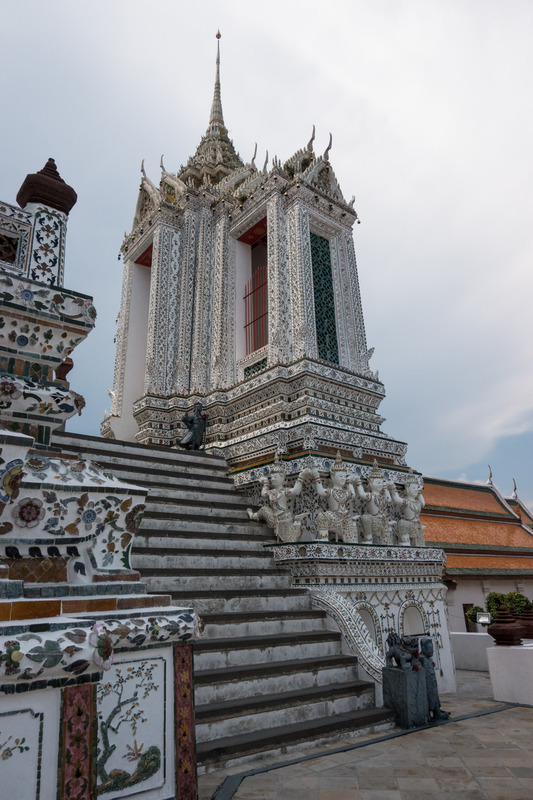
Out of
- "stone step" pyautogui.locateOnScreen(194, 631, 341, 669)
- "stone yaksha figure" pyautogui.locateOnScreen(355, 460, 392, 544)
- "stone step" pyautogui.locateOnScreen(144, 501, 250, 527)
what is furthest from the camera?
"stone yaksha figure" pyautogui.locateOnScreen(355, 460, 392, 544)

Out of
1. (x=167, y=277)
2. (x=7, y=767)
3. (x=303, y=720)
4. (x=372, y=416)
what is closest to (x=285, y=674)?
(x=303, y=720)

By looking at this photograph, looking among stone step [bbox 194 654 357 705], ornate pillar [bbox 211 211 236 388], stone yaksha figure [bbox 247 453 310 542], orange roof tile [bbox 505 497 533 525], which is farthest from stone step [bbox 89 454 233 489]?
orange roof tile [bbox 505 497 533 525]

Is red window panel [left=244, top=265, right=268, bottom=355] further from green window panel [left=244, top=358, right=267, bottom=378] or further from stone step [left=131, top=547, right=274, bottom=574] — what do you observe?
stone step [left=131, top=547, right=274, bottom=574]

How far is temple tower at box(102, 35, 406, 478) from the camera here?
8547 millimetres

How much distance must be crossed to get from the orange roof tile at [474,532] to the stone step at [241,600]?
717cm

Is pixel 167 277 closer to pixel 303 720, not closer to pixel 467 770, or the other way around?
pixel 303 720

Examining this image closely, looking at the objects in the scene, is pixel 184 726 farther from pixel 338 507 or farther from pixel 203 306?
pixel 203 306

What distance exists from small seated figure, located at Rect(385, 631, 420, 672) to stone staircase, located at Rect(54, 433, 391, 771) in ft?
0.97

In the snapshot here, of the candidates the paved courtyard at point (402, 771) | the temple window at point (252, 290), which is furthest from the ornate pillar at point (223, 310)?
the paved courtyard at point (402, 771)

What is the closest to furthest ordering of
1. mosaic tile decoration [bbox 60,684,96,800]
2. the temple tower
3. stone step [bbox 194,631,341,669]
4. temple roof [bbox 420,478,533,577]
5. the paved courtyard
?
mosaic tile decoration [bbox 60,684,96,800], the paved courtyard, stone step [bbox 194,631,341,669], the temple tower, temple roof [bbox 420,478,533,577]

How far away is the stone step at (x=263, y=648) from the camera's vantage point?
4012 mm

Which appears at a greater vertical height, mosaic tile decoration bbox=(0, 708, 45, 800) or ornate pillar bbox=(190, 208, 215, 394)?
ornate pillar bbox=(190, 208, 215, 394)

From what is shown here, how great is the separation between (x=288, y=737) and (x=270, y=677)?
0.50 metres

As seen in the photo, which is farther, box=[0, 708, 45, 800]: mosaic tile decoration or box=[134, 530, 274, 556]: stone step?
box=[134, 530, 274, 556]: stone step
